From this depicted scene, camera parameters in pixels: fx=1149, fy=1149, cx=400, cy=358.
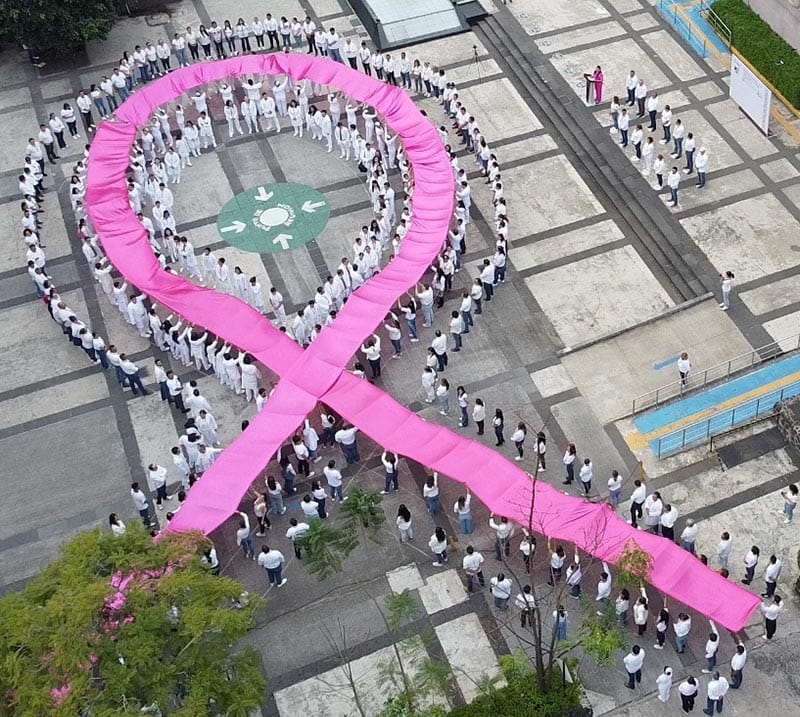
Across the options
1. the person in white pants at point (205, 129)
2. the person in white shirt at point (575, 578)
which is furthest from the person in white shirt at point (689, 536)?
the person in white pants at point (205, 129)

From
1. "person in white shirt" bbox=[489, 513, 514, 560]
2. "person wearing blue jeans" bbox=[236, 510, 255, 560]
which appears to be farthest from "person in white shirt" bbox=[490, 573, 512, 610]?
"person wearing blue jeans" bbox=[236, 510, 255, 560]

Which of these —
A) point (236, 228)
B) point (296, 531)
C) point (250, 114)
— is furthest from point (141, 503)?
point (250, 114)

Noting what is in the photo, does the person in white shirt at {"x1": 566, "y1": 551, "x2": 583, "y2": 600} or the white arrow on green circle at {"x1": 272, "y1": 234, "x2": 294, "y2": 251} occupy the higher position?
the person in white shirt at {"x1": 566, "y1": 551, "x2": 583, "y2": 600}

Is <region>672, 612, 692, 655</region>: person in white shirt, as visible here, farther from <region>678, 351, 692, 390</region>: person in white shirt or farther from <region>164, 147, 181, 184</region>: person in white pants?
<region>164, 147, 181, 184</region>: person in white pants

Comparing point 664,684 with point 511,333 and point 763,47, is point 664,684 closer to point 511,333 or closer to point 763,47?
point 511,333

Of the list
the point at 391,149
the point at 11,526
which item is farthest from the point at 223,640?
the point at 391,149

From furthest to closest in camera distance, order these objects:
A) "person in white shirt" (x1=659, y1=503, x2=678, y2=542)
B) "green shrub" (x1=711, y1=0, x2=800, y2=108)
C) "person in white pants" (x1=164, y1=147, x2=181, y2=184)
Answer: "person in white pants" (x1=164, y1=147, x2=181, y2=184), "green shrub" (x1=711, y1=0, x2=800, y2=108), "person in white shirt" (x1=659, y1=503, x2=678, y2=542)

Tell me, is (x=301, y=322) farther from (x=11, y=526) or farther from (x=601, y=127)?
(x=601, y=127)

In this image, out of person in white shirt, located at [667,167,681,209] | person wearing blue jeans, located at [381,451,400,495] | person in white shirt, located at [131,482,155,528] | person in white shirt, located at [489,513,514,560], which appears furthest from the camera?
person in white shirt, located at [667,167,681,209]
